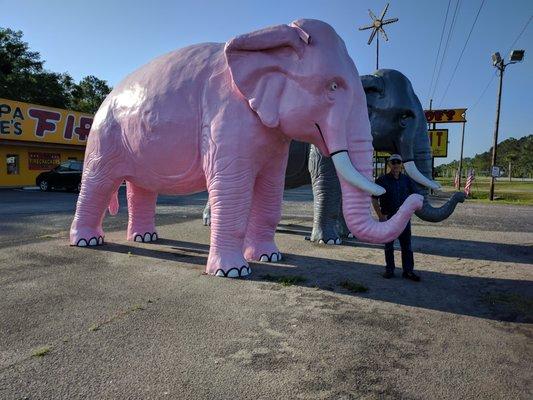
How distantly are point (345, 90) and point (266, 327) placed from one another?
2511 mm

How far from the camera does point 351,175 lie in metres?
4.37

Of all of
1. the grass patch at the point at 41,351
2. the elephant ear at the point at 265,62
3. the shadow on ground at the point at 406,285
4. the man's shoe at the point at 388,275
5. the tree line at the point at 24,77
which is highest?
the tree line at the point at 24,77

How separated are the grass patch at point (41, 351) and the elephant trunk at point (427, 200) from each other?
421cm

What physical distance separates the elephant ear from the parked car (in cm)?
1903

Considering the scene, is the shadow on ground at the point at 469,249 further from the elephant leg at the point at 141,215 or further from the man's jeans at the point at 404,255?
the elephant leg at the point at 141,215

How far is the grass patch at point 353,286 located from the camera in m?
4.70

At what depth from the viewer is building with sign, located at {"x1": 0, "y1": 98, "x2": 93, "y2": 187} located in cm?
2238

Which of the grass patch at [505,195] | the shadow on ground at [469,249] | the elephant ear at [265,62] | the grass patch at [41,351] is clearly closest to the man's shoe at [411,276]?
the shadow on ground at [469,249]

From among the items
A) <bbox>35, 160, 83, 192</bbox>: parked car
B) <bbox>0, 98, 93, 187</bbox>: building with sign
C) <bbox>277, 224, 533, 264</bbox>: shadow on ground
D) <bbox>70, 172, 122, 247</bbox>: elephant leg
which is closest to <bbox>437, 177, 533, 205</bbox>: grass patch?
<bbox>277, 224, 533, 264</bbox>: shadow on ground

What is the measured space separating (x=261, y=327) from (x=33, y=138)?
23.6 m

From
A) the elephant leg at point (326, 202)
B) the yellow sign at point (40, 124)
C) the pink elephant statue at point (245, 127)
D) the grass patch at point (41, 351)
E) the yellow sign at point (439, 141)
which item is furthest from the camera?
the yellow sign at point (439, 141)

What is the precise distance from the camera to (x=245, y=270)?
16.7 feet

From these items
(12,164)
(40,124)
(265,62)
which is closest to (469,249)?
(265,62)

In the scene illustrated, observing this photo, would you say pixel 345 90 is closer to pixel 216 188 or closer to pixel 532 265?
pixel 216 188
